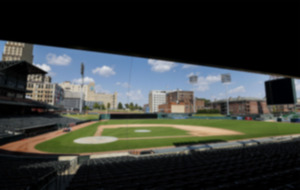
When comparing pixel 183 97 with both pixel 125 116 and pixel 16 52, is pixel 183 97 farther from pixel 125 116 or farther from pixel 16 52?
pixel 16 52

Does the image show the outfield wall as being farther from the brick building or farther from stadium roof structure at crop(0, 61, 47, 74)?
the brick building

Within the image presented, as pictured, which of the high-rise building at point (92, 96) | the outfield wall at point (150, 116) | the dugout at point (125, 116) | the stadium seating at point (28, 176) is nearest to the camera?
the stadium seating at point (28, 176)

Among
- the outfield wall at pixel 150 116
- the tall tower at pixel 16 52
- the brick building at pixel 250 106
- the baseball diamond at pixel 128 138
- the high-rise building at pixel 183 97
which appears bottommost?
the baseball diamond at pixel 128 138

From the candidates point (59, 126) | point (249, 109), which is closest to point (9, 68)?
point (59, 126)

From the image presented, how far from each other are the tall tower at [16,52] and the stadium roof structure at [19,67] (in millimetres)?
48410

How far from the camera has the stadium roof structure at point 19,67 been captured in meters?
28.0

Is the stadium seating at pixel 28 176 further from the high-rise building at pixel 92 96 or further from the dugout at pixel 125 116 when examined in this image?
the high-rise building at pixel 92 96

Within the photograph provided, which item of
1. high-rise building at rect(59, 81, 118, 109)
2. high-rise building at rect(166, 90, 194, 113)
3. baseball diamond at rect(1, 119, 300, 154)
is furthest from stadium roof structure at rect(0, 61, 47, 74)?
high-rise building at rect(59, 81, 118, 109)

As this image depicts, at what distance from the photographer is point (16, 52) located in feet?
227

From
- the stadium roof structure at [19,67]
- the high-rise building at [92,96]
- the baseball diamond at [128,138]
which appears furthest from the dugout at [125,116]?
the high-rise building at [92,96]

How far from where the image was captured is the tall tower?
→ 67.8 meters

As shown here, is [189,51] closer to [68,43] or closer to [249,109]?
[68,43]

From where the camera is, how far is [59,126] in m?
31.4

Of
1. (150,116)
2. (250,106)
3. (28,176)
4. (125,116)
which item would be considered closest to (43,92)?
(125,116)
